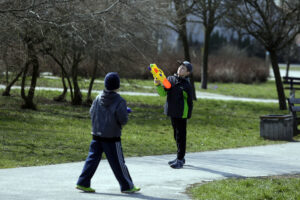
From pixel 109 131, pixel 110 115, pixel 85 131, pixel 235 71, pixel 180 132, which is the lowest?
pixel 85 131

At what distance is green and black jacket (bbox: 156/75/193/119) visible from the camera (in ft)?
27.5

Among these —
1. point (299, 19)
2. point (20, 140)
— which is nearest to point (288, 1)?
point (299, 19)

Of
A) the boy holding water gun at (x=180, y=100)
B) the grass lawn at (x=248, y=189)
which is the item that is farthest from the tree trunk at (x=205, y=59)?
the grass lawn at (x=248, y=189)

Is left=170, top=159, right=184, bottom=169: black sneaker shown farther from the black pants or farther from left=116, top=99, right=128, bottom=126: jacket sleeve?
left=116, top=99, right=128, bottom=126: jacket sleeve

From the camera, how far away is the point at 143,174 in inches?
308

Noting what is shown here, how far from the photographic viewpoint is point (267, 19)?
2106 centimetres

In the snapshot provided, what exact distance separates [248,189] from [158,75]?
208 cm

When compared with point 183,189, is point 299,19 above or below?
above

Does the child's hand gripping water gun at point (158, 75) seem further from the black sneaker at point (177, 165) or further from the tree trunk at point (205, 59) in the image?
the tree trunk at point (205, 59)

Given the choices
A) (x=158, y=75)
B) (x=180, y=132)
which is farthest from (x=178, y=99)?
(x=158, y=75)

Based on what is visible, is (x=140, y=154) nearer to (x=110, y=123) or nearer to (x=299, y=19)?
(x=110, y=123)

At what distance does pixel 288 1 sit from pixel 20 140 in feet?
46.7

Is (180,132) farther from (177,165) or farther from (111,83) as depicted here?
(111,83)

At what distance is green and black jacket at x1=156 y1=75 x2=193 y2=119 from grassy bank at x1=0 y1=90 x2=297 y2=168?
1883 millimetres
